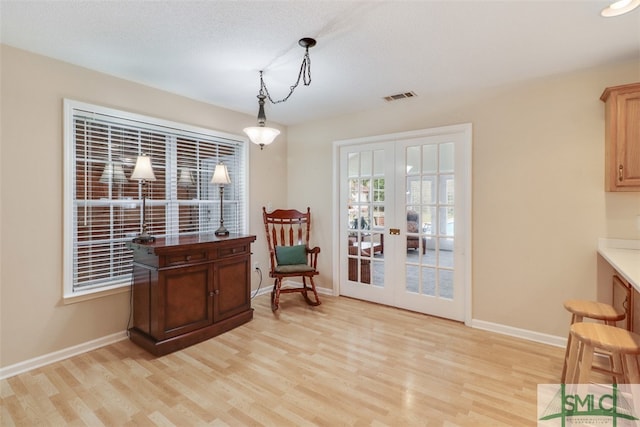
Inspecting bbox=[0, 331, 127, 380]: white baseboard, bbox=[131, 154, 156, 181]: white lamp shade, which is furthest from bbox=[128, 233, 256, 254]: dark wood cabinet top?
bbox=[0, 331, 127, 380]: white baseboard

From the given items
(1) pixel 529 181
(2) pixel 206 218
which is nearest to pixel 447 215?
(1) pixel 529 181

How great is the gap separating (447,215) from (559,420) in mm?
1972

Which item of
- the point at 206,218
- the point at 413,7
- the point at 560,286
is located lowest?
the point at 560,286

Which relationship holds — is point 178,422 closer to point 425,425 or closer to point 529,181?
point 425,425

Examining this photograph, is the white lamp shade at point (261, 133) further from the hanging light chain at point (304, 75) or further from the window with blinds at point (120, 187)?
the window with blinds at point (120, 187)

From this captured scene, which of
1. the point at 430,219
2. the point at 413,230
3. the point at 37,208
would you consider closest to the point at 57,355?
the point at 37,208

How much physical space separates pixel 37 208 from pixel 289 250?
8.12 feet

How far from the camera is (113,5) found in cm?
187

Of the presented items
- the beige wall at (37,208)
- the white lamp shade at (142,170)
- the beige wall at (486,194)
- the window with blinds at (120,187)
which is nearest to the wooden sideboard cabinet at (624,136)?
the beige wall at (486,194)

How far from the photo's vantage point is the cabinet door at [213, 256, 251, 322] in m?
3.05

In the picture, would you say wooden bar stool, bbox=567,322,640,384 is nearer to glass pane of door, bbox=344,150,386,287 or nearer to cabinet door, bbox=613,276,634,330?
cabinet door, bbox=613,276,634,330

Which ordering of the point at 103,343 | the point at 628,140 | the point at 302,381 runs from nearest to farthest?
the point at 302,381
the point at 628,140
the point at 103,343

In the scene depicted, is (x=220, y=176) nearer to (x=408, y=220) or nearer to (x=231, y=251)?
(x=231, y=251)

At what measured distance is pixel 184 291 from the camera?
280cm
